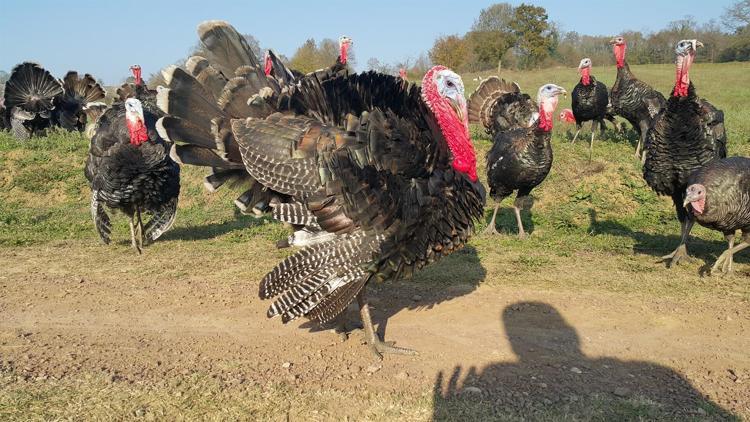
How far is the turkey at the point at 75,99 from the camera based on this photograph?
16750mm

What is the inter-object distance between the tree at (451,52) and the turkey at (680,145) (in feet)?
128

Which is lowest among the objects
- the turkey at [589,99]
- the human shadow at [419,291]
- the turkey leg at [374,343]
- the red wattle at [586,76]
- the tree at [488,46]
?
the human shadow at [419,291]

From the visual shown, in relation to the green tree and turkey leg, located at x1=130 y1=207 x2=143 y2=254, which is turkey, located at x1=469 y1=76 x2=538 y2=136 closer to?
turkey leg, located at x1=130 y1=207 x2=143 y2=254

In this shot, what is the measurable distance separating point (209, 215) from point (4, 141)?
678 cm

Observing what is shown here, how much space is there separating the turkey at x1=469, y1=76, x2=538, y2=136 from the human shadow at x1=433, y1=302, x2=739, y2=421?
25.4 feet

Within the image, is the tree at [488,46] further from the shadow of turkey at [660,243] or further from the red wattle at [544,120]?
the red wattle at [544,120]

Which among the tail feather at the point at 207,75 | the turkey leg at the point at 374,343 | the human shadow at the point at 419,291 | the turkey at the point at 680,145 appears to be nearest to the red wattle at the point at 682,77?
the turkey at the point at 680,145

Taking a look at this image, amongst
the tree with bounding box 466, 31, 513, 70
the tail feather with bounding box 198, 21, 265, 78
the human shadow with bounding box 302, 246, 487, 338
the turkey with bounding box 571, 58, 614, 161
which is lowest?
the human shadow with bounding box 302, 246, 487, 338

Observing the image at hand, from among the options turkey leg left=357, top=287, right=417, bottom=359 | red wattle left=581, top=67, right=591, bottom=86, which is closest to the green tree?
red wattle left=581, top=67, right=591, bottom=86

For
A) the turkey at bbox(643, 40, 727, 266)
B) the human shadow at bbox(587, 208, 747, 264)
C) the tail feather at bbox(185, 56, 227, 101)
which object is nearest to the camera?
the tail feather at bbox(185, 56, 227, 101)

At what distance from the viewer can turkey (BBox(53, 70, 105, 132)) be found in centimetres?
1675

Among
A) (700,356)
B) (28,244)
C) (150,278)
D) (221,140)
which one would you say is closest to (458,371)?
(700,356)

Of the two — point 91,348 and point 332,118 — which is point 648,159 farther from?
point 91,348

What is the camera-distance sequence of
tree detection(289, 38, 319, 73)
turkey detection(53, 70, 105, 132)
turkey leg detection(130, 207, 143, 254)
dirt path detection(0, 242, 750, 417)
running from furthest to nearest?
tree detection(289, 38, 319, 73)
turkey detection(53, 70, 105, 132)
turkey leg detection(130, 207, 143, 254)
dirt path detection(0, 242, 750, 417)
